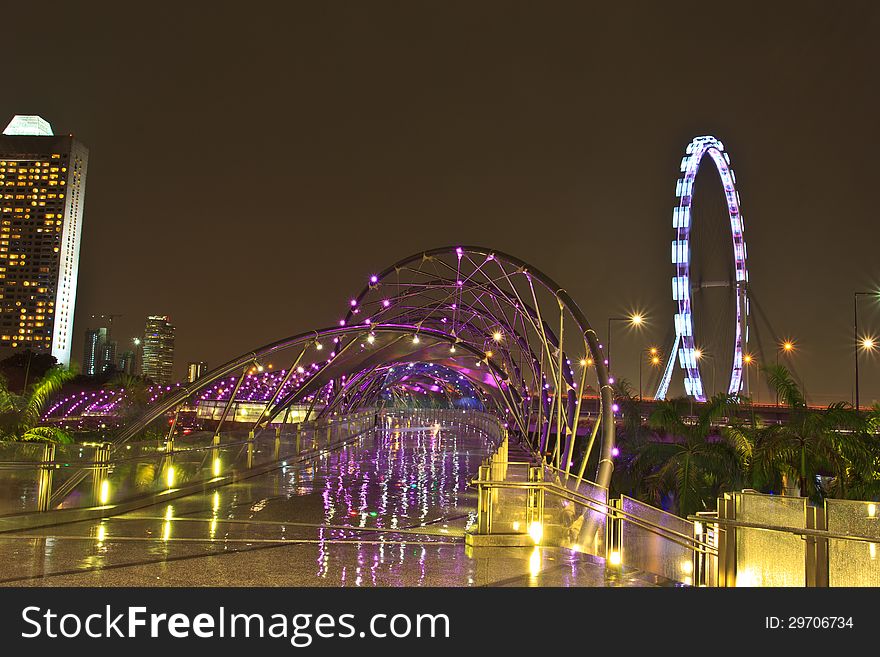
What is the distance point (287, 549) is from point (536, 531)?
3.25m

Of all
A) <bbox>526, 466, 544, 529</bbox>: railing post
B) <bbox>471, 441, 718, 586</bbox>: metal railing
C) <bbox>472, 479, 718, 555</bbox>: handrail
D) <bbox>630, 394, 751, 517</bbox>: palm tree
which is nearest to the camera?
<bbox>472, 479, 718, 555</bbox>: handrail

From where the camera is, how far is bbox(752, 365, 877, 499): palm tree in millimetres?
23203

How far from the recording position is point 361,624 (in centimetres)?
608

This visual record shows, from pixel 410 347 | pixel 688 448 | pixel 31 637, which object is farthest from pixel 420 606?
pixel 410 347

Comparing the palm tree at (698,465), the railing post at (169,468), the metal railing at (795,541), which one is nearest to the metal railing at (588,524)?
the metal railing at (795,541)

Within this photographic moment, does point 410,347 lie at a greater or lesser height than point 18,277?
lesser

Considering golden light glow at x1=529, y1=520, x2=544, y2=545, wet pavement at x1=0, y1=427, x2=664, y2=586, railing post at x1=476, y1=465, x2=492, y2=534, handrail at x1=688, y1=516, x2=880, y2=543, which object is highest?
handrail at x1=688, y1=516, x2=880, y2=543

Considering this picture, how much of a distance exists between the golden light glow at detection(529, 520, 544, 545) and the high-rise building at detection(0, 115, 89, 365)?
180496 mm

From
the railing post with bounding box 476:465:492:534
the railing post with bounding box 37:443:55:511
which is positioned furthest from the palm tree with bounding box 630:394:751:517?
the railing post with bounding box 37:443:55:511

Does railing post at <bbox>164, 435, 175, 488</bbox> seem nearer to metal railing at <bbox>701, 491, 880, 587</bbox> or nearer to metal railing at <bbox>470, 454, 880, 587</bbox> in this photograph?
metal railing at <bbox>470, 454, 880, 587</bbox>

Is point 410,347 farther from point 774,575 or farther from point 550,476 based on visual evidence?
point 774,575

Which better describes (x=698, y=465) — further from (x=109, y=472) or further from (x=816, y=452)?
(x=109, y=472)

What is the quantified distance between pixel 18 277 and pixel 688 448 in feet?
599

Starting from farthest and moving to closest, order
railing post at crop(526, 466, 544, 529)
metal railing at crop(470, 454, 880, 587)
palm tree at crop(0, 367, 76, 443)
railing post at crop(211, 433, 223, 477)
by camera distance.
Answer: palm tree at crop(0, 367, 76, 443) < railing post at crop(211, 433, 223, 477) < railing post at crop(526, 466, 544, 529) < metal railing at crop(470, 454, 880, 587)
